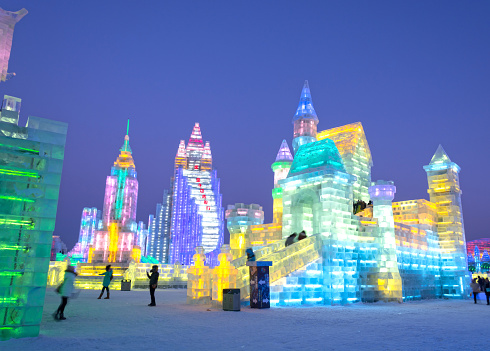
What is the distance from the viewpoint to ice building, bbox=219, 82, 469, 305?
16.4 metres

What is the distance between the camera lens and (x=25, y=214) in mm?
7500

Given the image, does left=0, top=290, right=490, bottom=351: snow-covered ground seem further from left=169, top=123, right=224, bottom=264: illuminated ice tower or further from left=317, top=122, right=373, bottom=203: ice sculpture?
left=169, top=123, right=224, bottom=264: illuminated ice tower

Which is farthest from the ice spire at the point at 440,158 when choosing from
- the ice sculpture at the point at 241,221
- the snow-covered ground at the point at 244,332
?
the snow-covered ground at the point at 244,332

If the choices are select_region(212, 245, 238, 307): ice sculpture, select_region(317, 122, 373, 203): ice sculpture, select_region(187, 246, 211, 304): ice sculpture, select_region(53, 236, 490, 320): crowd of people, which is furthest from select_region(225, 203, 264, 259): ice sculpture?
select_region(212, 245, 238, 307): ice sculpture

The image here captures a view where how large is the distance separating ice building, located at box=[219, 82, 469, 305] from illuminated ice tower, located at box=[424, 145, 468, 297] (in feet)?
0.20

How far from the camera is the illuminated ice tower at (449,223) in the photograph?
25.5 m

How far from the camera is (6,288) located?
703 centimetres

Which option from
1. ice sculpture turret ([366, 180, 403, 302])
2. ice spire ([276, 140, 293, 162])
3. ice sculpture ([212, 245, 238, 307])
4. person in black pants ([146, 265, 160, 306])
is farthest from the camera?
ice spire ([276, 140, 293, 162])

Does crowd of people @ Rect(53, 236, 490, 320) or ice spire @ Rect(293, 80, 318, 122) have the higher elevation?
ice spire @ Rect(293, 80, 318, 122)

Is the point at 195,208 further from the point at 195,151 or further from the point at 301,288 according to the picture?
the point at 301,288

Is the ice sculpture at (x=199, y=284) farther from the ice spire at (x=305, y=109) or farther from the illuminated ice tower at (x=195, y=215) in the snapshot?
the illuminated ice tower at (x=195, y=215)

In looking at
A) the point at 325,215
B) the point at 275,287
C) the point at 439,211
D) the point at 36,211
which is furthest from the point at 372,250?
the point at 36,211

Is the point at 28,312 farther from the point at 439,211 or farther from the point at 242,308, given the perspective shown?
the point at 439,211

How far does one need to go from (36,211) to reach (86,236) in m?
137
